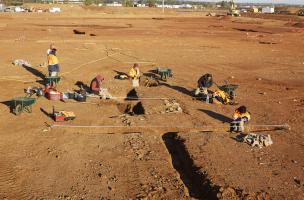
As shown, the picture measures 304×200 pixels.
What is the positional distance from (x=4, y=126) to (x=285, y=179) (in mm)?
8505

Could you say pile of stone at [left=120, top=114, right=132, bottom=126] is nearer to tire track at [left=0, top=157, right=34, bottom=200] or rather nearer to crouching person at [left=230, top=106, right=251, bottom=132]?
crouching person at [left=230, top=106, right=251, bottom=132]

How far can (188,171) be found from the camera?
1015 centimetres

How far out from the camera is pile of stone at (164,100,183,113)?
558 inches

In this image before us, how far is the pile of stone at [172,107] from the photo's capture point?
14180 mm

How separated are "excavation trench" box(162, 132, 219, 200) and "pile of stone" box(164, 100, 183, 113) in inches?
74.1

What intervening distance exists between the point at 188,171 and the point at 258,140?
2.49 m

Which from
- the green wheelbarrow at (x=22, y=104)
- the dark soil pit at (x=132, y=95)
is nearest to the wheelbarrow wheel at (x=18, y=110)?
the green wheelbarrow at (x=22, y=104)

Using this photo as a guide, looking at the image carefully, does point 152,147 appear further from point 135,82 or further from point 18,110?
point 135,82

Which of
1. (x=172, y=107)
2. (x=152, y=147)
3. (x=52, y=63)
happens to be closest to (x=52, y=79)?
(x=52, y=63)

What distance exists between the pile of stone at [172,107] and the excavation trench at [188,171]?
74.1 inches

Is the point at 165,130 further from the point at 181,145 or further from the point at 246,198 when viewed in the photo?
the point at 246,198

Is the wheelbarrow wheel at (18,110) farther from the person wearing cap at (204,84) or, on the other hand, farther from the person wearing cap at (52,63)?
the person wearing cap at (204,84)

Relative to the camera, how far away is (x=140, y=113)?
14.5m

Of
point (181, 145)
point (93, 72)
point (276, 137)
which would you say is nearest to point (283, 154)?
point (276, 137)
